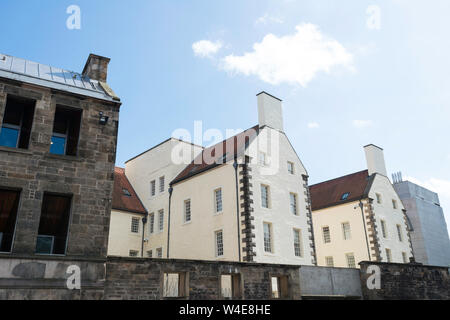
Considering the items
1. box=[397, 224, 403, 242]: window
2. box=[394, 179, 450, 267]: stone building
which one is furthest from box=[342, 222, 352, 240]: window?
box=[394, 179, 450, 267]: stone building

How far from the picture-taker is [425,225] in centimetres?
5378

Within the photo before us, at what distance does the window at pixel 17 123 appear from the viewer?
1499cm

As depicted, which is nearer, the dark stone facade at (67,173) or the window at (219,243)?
the dark stone facade at (67,173)

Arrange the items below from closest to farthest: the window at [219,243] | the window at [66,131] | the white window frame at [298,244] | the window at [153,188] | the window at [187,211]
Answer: the window at [66,131] < the window at [219,243] < the white window frame at [298,244] < the window at [187,211] < the window at [153,188]

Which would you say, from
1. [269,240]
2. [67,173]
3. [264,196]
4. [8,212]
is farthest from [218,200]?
[8,212]

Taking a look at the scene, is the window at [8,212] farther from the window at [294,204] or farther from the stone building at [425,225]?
the stone building at [425,225]

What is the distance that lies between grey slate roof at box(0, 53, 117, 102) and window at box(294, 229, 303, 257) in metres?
16.3

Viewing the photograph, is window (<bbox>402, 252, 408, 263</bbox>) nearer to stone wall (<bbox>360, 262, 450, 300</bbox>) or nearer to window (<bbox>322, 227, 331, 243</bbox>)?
window (<bbox>322, 227, 331, 243</bbox>)

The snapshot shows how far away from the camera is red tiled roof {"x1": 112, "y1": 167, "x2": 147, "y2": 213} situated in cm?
3300

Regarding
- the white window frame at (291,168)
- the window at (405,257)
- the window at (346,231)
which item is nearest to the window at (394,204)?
the window at (405,257)

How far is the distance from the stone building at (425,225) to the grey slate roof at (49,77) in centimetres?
4690

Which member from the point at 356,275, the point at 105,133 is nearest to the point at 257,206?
the point at 356,275
